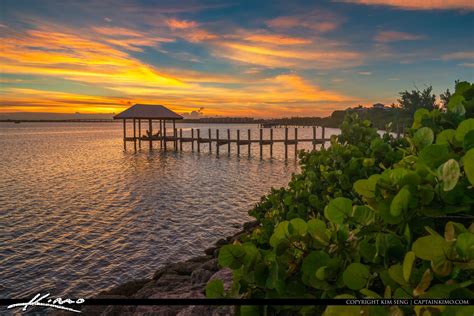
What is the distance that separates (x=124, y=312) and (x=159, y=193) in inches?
467

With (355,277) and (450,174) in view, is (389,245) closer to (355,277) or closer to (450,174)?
(355,277)

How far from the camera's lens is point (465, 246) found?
0.82m

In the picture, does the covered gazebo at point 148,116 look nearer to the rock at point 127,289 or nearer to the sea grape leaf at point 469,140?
the rock at point 127,289

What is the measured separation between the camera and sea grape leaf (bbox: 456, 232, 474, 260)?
81cm

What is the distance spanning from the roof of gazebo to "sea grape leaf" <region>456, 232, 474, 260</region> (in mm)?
36825

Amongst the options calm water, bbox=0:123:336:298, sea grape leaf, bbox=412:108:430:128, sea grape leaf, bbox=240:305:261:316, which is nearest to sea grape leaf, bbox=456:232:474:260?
sea grape leaf, bbox=240:305:261:316

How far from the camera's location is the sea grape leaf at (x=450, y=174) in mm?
921

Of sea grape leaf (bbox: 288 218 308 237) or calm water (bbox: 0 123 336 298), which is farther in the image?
calm water (bbox: 0 123 336 298)

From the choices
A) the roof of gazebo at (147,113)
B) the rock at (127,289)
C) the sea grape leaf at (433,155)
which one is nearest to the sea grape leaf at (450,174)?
the sea grape leaf at (433,155)

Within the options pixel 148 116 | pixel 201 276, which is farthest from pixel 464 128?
pixel 148 116

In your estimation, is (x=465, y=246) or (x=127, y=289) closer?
(x=465, y=246)

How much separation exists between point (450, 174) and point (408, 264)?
28cm

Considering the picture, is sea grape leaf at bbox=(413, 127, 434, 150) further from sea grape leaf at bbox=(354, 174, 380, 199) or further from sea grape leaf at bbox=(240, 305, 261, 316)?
sea grape leaf at bbox=(240, 305, 261, 316)

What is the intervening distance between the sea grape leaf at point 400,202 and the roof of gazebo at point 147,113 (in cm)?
3663
